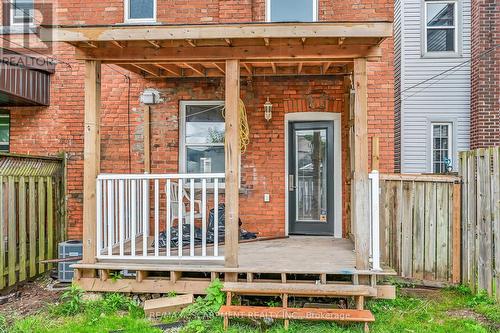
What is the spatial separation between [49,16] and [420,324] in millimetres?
7867

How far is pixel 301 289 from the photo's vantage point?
14.6ft

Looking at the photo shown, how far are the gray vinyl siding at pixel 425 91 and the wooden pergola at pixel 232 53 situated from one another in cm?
597

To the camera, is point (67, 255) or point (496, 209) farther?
point (67, 255)

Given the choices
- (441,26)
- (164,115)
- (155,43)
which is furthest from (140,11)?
(441,26)

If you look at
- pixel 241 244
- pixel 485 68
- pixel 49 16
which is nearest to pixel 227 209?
pixel 241 244

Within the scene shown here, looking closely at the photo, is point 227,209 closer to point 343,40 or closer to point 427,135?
point 343,40

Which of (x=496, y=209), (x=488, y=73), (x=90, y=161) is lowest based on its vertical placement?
(x=496, y=209)

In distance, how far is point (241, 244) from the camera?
6.43 meters

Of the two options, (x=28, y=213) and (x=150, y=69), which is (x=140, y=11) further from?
(x=28, y=213)

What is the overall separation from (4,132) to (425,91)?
9.59 meters

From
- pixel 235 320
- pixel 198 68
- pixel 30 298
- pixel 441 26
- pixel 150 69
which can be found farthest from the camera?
pixel 441 26

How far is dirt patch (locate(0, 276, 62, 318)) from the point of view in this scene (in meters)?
4.94

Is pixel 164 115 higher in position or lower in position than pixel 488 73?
lower

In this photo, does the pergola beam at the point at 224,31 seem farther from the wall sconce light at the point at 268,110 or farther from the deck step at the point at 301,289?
the deck step at the point at 301,289
